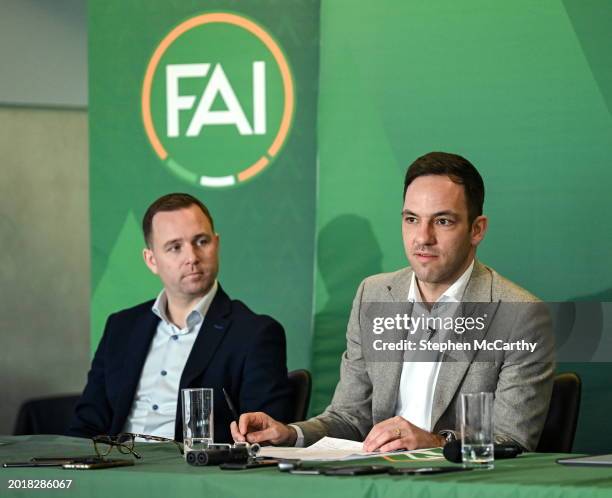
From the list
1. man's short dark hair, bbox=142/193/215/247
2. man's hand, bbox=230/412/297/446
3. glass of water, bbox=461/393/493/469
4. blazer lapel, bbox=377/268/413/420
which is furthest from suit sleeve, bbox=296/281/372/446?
glass of water, bbox=461/393/493/469

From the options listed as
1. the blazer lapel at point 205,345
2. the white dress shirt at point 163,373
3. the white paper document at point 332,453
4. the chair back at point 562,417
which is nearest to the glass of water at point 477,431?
the white paper document at point 332,453

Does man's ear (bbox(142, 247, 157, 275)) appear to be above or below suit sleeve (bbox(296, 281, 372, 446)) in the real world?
above

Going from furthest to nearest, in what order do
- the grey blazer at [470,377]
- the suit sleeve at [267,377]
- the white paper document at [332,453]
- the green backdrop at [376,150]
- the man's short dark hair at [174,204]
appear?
the green backdrop at [376,150], the man's short dark hair at [174,204], the suit sleeve at [267,377], the grey blazer at [470,377], the white paper document at [332,453]

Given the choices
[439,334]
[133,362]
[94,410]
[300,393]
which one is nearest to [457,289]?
[439,334]

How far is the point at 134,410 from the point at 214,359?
413 millimetres

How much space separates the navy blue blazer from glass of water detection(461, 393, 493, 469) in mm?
1552

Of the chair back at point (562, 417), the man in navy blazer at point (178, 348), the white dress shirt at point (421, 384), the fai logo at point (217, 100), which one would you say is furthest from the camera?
the fai logo at point (217, 100)

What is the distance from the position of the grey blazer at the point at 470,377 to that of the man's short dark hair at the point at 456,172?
214mm

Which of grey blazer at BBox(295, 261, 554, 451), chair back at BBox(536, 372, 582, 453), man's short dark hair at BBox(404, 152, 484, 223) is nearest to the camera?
grey blazer at BBox(295, 261, 554, 451)

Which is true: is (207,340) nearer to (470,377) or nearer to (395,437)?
(470,377)

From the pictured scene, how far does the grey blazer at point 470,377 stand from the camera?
10.8ft

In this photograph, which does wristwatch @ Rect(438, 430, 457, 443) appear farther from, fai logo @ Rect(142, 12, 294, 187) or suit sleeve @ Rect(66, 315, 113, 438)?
fai logo @ Rect(142, 12, 294, 187)

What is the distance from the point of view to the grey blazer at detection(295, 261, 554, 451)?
129 inches

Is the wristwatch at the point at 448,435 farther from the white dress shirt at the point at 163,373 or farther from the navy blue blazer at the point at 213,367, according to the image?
the white dress shirt at the point at 163,373
